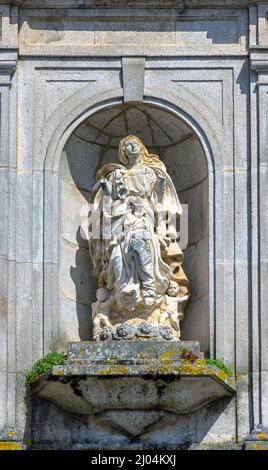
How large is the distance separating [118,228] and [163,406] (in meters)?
2.09

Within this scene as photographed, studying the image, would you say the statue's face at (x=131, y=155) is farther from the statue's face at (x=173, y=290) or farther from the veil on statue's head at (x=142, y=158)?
the statue's face at (x=173, y=290)

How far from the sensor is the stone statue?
34906mm

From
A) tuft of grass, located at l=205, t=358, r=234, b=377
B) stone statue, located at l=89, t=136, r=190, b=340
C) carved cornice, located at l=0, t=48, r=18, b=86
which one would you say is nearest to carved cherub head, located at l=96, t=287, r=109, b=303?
stone statue, located at l=89, t=136, r=190, b=340

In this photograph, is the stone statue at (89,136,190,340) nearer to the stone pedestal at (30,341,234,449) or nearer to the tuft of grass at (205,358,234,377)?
the stone pedestal at (30,341,234,449)

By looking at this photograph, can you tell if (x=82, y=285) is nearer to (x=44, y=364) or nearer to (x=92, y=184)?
(x=92, y=184)

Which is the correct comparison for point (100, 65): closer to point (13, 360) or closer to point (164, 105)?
point (164, 105)

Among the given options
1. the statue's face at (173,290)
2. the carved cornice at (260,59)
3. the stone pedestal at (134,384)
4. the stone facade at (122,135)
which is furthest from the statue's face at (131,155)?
the stone pedestal at (134,384)

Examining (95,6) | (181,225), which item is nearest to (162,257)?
(181,225)

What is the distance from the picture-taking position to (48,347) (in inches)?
1372

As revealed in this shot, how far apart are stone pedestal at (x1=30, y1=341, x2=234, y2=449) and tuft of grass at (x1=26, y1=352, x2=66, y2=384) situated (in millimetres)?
135

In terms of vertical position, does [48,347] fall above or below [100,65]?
below

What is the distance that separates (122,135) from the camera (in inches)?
1420

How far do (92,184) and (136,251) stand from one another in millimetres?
1443
